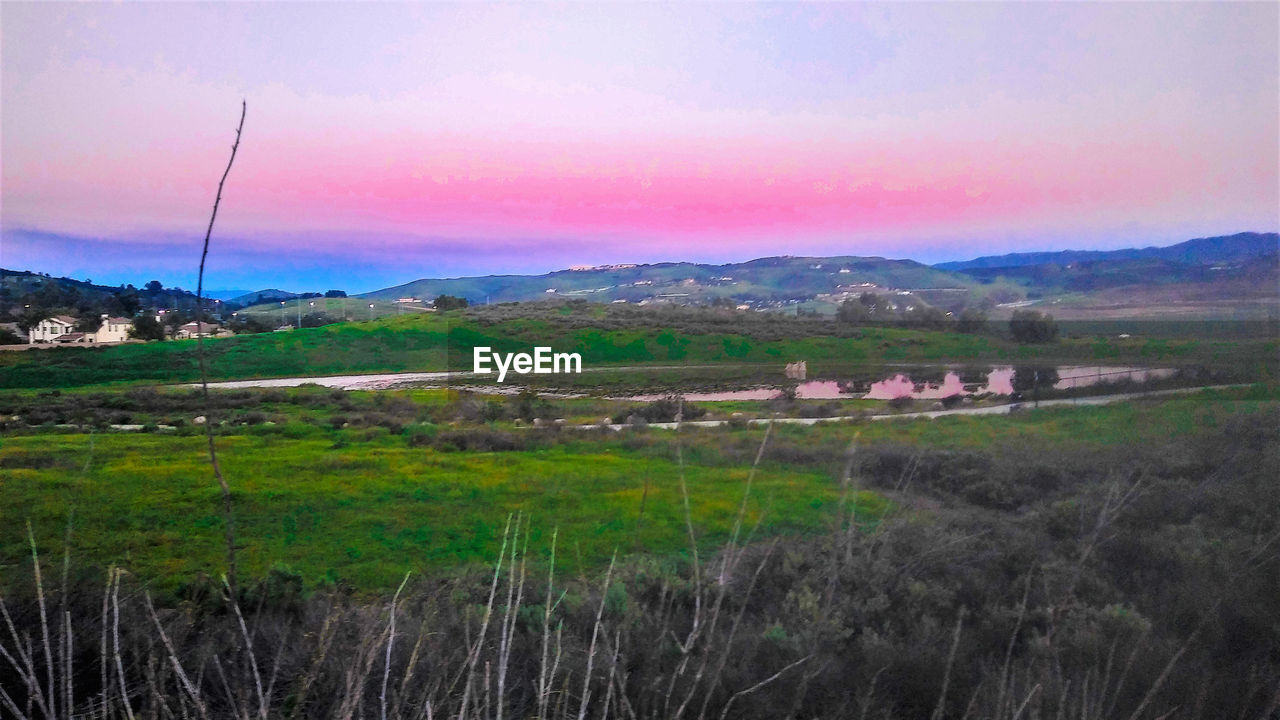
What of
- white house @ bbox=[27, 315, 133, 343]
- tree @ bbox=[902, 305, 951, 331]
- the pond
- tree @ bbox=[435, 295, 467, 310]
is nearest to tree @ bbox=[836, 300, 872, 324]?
tree @ bbox=[902, 305, 951, 331]

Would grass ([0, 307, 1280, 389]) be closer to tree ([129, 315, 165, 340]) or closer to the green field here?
the green field

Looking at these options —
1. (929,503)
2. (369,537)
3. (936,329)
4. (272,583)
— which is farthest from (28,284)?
(936,329)

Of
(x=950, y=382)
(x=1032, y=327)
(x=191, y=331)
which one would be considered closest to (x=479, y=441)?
(x=191, y=331)

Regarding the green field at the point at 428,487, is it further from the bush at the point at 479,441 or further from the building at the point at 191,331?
the building at the point at 191,331

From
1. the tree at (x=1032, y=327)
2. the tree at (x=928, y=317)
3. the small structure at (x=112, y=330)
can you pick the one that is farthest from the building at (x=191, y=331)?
the tree at (x=1032, y=327)

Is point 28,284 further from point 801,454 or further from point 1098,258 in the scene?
point 1098,258

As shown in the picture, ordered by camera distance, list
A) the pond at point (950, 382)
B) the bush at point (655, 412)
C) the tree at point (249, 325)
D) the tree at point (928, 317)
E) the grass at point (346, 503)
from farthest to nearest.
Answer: the tree at point (928, 317) → the bush at point (655, 412) → the pond at point (950, 382) → the tree at point (249, 325) → the grass at point (346, 503)
